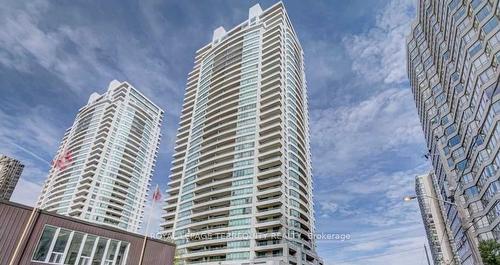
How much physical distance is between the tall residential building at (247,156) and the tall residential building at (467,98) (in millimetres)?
33378

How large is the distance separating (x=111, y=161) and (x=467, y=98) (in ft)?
376

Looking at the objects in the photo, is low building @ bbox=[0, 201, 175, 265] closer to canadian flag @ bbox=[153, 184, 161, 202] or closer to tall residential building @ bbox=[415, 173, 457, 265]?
canadian flag @ bbox=[153, 184, 161, 202]

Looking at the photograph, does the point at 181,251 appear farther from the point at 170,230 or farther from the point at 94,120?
the point at 94,120

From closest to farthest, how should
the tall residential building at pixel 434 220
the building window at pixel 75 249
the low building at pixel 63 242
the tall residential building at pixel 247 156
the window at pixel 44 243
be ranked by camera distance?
the low building at pixel 63 242 → the window at pixel 44 243 → the building window at pixel 75 249 → the tall residential building at pixel 247 156 → the tall residential building at pixel 434 220

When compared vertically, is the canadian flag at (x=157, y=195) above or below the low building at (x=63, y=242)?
above

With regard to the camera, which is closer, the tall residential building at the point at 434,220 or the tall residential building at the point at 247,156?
the tall residential building at the point at 247,156

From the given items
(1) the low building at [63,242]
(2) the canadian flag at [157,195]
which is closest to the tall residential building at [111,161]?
(2) the canadian flag at [157,195]

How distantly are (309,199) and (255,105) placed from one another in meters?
31.3

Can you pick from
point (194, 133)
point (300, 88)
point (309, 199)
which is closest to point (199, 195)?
point (194, 133)

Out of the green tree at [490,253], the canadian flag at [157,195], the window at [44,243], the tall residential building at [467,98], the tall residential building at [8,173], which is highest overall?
the tall residential building at [8,173]

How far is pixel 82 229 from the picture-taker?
56.0 ft

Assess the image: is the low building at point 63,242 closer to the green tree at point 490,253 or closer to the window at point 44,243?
the window at point 44,243

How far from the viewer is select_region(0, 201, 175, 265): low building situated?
1430cm

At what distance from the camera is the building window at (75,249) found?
1552 centimetres
